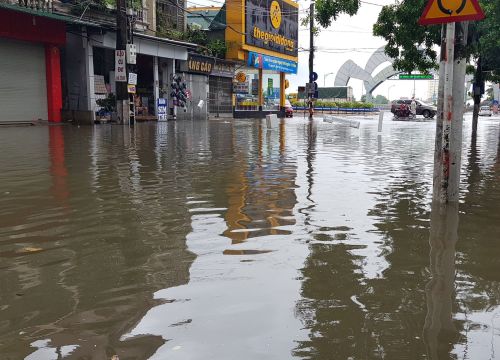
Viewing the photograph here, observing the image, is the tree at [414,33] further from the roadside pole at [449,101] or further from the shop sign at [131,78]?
the shop sign at [131,78]

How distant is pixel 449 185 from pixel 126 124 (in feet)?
65.5

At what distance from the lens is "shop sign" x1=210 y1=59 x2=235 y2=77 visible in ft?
130

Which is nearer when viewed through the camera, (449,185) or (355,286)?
(355,286)

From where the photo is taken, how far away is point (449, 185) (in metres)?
6.34

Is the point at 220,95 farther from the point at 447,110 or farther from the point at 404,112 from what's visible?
the point at 447,110

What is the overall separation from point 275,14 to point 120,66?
24409 millimetres

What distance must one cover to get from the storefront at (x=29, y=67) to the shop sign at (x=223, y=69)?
1542 cm

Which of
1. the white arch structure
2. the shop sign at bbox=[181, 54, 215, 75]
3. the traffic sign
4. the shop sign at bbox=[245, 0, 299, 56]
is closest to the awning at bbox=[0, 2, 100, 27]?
the shop sign at bbox=[181, 54, 215, 75]

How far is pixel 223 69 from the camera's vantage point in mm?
40781

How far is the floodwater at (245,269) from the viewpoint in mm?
2803

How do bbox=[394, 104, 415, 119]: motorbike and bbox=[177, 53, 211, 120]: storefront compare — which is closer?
bbox=[177, 53, 211, 120]: storefront

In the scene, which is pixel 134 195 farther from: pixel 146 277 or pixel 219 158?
pixel 219 158

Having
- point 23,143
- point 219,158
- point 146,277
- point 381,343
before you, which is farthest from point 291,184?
point 23,143

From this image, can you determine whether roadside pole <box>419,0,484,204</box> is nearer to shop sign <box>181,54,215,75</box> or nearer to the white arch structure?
shop sign <box>181,54,215,75</box>
